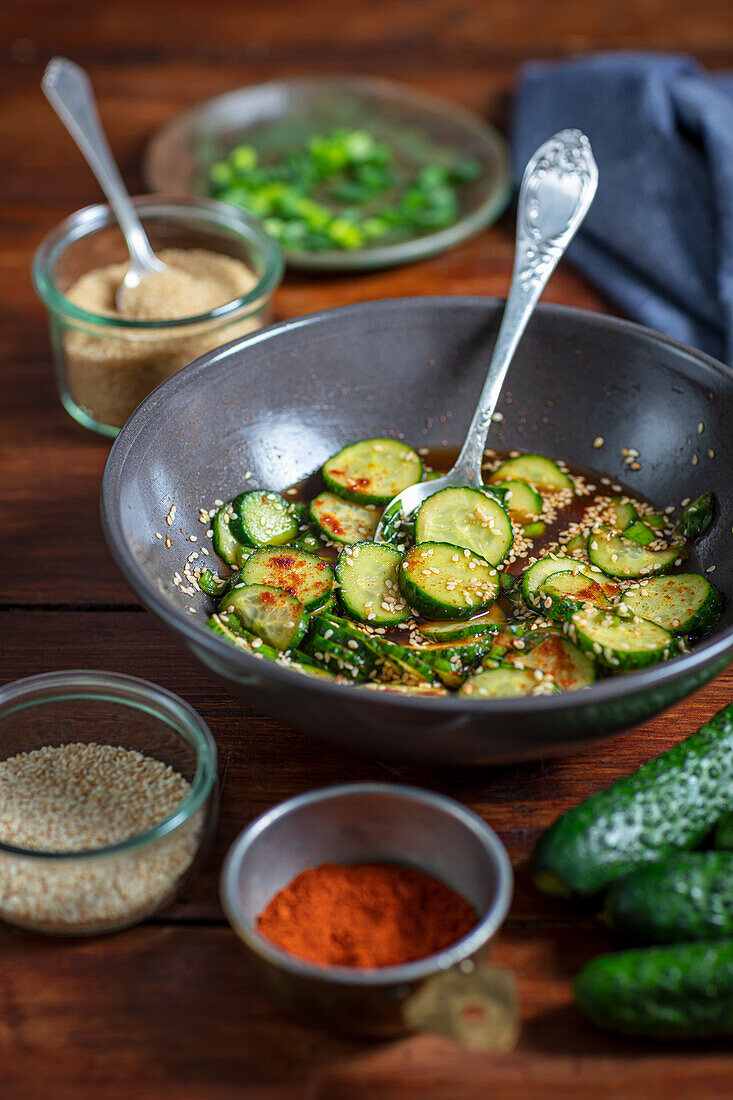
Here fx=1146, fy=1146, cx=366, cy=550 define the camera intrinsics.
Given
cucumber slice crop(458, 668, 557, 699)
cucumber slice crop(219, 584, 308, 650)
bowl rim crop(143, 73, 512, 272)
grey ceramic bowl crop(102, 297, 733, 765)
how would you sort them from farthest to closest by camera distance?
bowl rim crop(143, 73, 512, 272)
grey ceramic bowl crop(102, 297, 733, 765)
cucumber slice crop(219, 584, 308, 650)
cucumber slice crop(458, 668, 557, 699)

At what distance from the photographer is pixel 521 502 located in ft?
5.28

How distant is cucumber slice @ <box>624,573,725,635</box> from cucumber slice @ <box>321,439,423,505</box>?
372 mm

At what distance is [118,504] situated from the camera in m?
1.29

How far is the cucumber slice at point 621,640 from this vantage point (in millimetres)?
1267

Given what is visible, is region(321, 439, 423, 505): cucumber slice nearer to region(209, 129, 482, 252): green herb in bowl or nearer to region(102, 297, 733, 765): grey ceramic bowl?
region(102, 297, 733, 765): grey ceramic bowl

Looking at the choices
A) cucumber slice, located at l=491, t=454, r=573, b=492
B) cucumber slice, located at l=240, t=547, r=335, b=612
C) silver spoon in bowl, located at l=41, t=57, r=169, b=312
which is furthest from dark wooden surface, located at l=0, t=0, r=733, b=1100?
cucumber slice, located at l=491, t=454, r=573, b=492

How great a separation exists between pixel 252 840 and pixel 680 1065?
435mm

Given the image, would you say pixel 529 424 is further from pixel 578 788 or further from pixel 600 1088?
pixel 600 1088

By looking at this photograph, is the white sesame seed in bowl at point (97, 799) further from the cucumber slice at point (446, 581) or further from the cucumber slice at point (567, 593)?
the cucumber slice at point (567, 593)

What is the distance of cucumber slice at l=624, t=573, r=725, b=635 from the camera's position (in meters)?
1.38

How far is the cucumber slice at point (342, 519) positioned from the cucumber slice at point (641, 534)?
347 millimetres

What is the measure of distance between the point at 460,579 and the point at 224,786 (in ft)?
1.26

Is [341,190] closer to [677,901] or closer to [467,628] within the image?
[467,628]

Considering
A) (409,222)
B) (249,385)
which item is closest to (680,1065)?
(249,385)
